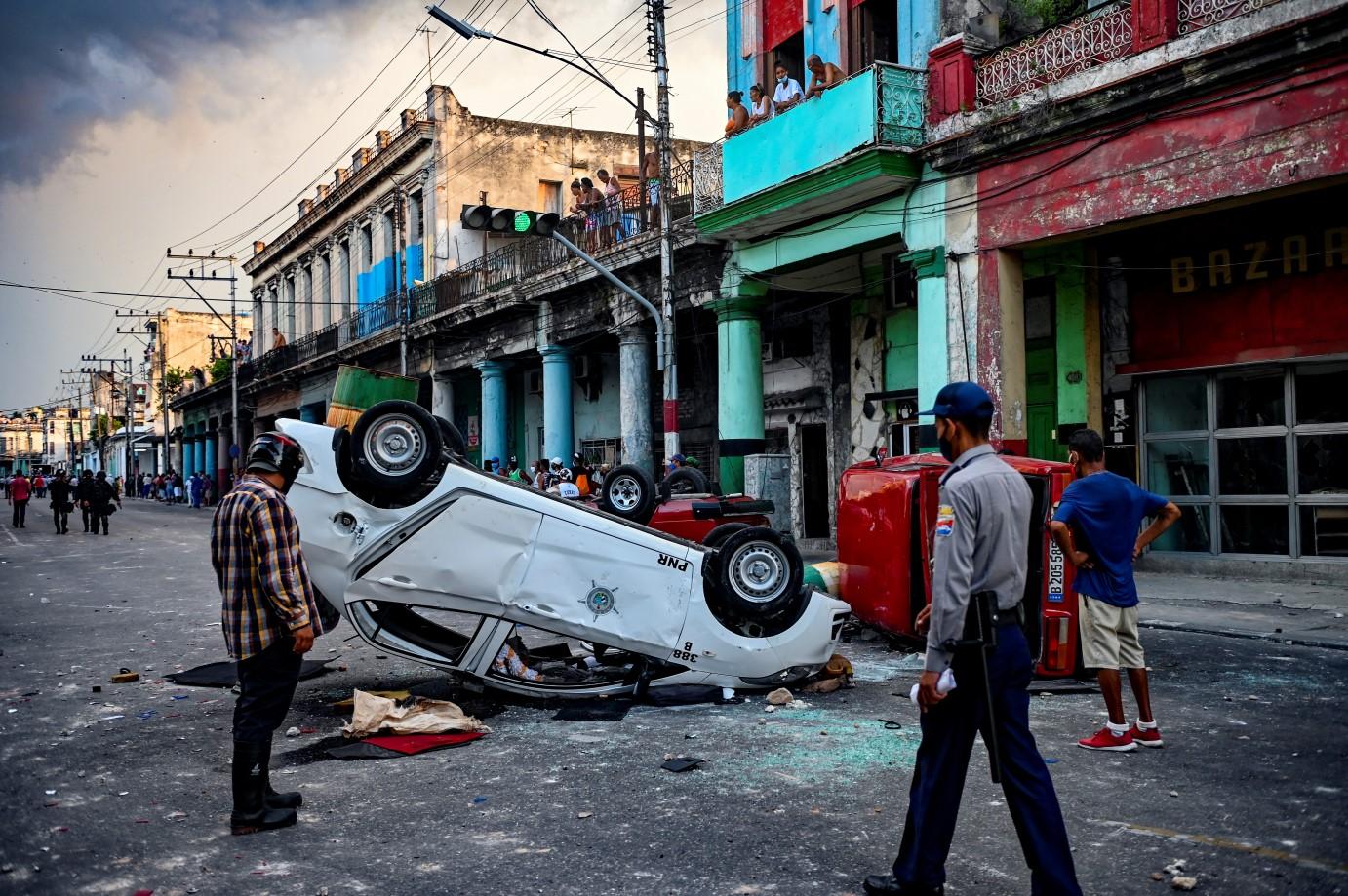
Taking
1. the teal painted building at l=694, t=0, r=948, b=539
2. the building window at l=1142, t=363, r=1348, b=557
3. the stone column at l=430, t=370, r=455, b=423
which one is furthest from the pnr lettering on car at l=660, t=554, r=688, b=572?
the stone column at l=430, t=370, r=455, b=423

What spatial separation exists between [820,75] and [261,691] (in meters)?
13.6

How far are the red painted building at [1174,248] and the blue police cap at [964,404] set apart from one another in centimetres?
909

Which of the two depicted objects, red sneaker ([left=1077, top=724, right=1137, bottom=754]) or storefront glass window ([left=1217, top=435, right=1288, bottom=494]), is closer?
red sneaker ([left=1077, top=724, right=1137, bottom=754])

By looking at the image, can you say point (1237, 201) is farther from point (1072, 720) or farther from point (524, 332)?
point (524, 332)

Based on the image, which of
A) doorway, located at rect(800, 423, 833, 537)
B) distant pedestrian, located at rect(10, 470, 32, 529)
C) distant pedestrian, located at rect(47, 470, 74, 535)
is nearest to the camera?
doorway, located at rect(800, 423, 833, 537)

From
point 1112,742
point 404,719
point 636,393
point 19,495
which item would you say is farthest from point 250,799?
point 19,495

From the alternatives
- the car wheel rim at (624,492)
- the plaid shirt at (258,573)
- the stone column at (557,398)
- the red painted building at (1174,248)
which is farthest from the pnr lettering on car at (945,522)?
the stone column at (557,398)

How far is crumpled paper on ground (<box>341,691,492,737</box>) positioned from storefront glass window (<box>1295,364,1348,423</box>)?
11295mm

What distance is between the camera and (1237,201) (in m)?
11.5

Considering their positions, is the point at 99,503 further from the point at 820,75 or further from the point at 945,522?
the point at 945,522

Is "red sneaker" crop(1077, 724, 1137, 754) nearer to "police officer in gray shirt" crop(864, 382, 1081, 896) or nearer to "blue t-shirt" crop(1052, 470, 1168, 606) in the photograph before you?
"blue t-shirt" crop(1052, 470, 1168, 606)

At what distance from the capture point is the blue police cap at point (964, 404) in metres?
3.61

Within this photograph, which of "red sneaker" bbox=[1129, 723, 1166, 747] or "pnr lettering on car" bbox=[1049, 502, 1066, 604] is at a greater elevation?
"pnr lettering on car" bbox=[1049, 502, 1066, 604]

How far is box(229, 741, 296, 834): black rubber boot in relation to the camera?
4.63 m
